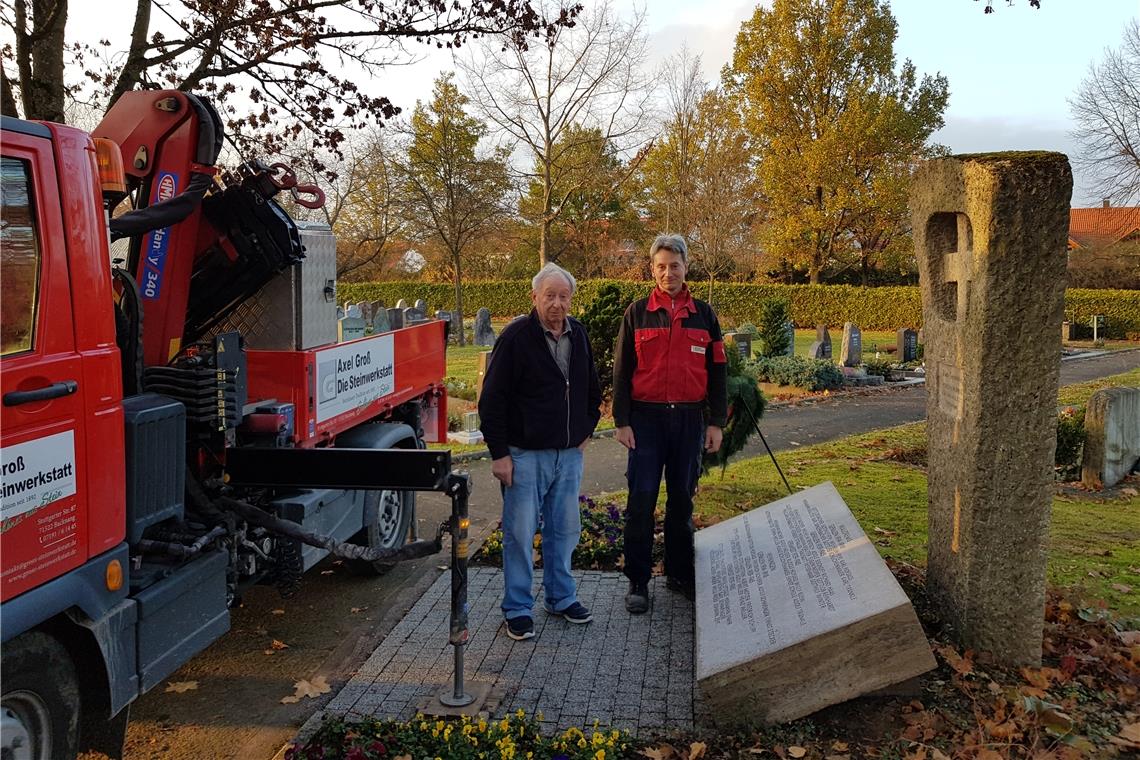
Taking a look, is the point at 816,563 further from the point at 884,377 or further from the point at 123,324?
the point at 884,377

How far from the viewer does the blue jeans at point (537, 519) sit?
452cm

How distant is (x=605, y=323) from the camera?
11.9 m

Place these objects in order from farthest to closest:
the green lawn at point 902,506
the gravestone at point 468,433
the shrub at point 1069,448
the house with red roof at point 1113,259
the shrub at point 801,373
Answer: the house with red roof at point 1113,259 < the shrub at point 801,373 < the gravestone at point 468,433 < the shrub at point 1069,448 < the green lawn at point 902,506

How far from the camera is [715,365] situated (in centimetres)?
489

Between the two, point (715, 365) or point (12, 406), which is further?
point (715, 365)

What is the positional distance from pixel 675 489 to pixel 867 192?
32.2 m

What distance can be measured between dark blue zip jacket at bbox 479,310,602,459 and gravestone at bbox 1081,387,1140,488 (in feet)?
20.1

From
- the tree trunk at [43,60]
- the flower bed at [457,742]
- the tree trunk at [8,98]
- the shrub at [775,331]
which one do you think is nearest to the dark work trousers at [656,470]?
the flower bed at [457,742]

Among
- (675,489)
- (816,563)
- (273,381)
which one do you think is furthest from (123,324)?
(816,563)

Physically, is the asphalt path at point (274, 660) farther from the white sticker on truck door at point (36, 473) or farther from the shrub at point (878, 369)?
the shrub at point (878, 369)

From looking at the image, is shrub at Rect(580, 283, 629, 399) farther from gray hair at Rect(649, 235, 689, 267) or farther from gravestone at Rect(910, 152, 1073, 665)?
gravestone at Rect(910, 152, 1073, 665)

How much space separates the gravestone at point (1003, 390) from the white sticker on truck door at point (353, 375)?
3181 millimetres

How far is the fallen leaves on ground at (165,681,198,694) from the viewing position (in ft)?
13.6

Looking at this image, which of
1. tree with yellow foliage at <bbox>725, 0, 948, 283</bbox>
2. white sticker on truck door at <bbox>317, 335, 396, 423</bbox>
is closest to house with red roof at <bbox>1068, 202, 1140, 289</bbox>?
tree with yellow foliage at <bbox>725, 0, 948, 283</bbox>
